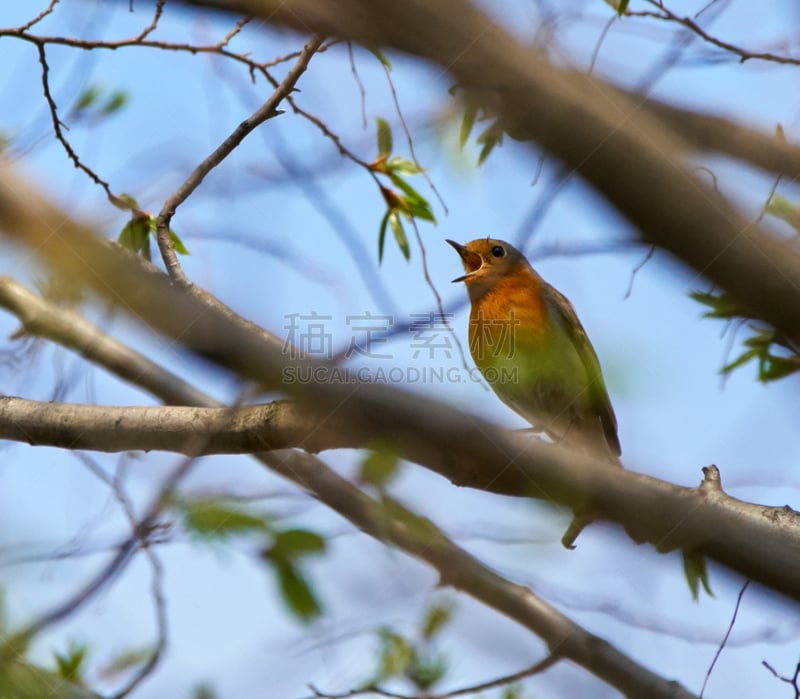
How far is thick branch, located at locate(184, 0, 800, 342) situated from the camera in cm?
147

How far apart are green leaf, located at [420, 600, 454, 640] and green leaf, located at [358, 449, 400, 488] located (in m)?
0.39

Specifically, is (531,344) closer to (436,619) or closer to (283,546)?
(436,619)

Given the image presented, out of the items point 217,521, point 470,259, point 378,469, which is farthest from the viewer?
point 470,259

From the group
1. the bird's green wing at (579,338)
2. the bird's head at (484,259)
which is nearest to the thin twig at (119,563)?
the bird's green wing at (579,338)

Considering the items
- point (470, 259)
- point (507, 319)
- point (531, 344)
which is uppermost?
point (470, 259)

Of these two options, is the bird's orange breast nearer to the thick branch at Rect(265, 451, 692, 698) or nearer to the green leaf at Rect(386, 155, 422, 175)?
the green leaf at Rect(386, 155, 422, 175)

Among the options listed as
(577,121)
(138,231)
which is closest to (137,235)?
(138,231)

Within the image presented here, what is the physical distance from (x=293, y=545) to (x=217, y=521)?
0.13m

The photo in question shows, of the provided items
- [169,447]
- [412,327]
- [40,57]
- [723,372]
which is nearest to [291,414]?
[169,447]

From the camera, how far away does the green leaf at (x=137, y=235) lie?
3801mm

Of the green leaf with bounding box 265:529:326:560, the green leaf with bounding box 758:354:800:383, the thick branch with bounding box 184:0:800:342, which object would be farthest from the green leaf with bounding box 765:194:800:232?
the green leaf with bounding box 265:529:326:560

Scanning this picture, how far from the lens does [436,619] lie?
2115 mm

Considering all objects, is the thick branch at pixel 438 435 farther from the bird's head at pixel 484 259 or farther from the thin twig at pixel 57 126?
the bird's head at pixel 484 259

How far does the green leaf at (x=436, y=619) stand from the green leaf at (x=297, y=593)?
44 centimetres
